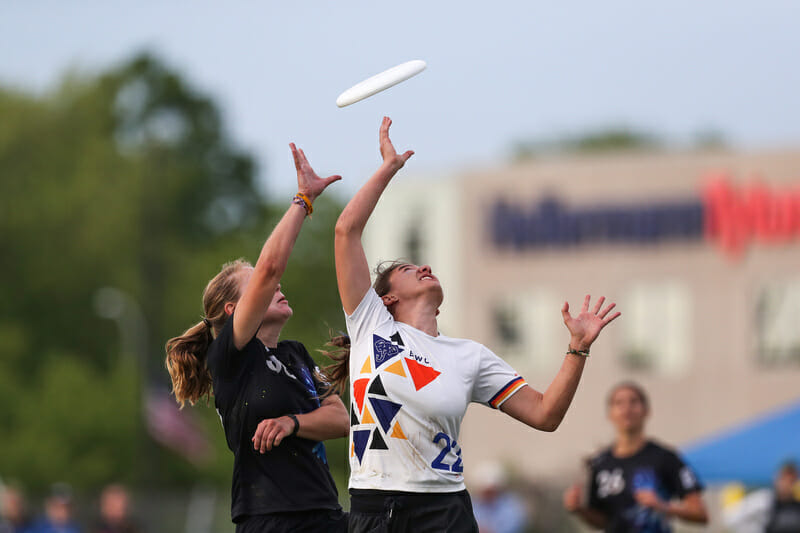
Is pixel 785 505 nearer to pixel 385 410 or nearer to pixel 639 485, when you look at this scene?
pixel 639 485

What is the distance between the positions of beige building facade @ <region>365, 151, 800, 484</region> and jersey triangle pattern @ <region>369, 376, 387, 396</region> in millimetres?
28918

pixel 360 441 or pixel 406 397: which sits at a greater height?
pixel 406 397

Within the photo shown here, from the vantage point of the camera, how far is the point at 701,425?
116 feet

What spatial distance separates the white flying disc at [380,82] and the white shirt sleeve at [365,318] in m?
0.89

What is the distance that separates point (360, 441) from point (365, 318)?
0.53m

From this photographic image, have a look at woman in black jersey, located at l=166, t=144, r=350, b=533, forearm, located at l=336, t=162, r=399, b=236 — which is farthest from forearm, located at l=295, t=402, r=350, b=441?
forearm, located at l=336, t=162, r=399, b=236

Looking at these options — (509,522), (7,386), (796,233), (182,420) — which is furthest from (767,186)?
(7,386)

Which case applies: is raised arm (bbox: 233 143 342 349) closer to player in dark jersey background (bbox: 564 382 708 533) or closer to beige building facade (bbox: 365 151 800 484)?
player in dark jersey background (bbox: 564 382 708 533)

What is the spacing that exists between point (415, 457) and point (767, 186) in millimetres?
31781

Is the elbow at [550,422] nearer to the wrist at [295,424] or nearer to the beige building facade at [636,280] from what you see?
the wrist at [295,424]

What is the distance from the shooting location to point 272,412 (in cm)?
574

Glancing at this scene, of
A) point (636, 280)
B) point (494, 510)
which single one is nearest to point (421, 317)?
point (494, 510)

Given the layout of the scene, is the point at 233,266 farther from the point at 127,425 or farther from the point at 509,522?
the point at 127,425

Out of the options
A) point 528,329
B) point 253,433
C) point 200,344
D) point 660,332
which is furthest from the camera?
point 528,329
